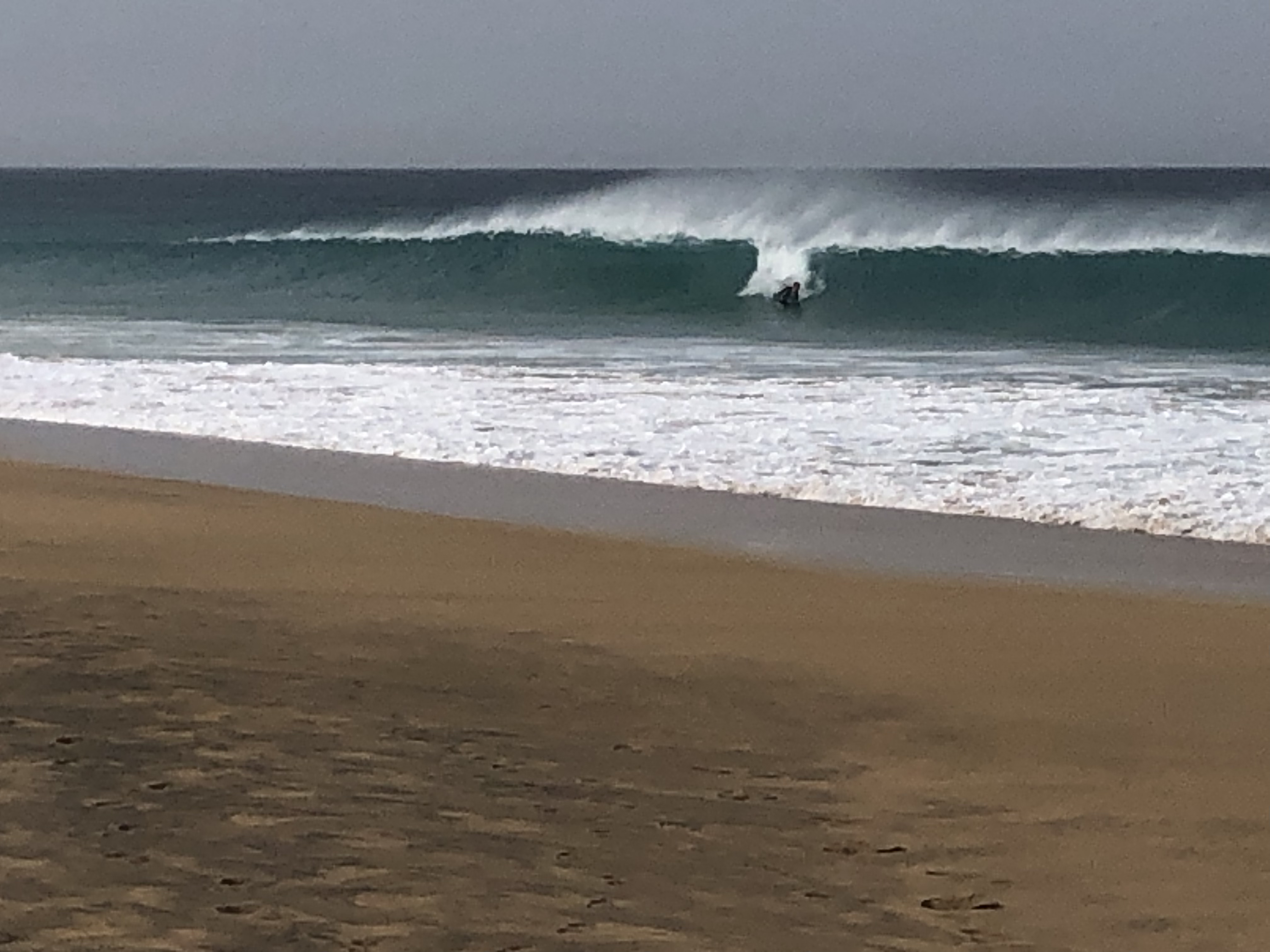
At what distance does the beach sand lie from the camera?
2.98 meters

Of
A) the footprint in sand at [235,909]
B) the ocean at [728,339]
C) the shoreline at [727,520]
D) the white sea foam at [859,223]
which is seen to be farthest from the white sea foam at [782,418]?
the white sea foam at [859,223]

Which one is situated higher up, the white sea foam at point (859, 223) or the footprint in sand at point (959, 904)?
the white sea foam at point (859, 223)

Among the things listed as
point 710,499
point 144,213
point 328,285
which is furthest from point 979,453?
point 144,213

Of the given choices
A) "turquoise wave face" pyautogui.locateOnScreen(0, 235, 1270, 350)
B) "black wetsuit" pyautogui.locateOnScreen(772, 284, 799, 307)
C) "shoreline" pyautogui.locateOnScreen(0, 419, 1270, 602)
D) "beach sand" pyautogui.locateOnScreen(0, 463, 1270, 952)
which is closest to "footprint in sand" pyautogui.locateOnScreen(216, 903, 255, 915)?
"beach sand" pyautogui.locateOnScreen(0, 463, 1270, 952)

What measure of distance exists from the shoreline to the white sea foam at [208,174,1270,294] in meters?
15.9

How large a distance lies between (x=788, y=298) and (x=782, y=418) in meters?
12.3

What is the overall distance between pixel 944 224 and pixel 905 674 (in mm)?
24031

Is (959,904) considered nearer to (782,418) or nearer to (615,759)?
(615,759)

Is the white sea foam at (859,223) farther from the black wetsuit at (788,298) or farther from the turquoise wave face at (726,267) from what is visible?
the black wetsuit at (788,298)

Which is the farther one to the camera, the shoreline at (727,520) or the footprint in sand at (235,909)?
the shoreline at (727,520)

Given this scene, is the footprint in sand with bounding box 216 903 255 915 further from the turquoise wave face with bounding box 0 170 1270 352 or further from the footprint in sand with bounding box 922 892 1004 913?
the turquoise wave face with bounding box 0 170 1270 352

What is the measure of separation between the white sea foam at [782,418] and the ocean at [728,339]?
0.03m

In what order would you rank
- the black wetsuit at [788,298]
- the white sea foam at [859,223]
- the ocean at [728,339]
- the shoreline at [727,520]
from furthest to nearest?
the white sea foam at [859,223] < the black wetsuit at [788,298] < the ocean at [728,339] < the shoreline at [727,520]

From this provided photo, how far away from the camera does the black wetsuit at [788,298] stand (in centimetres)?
2150
